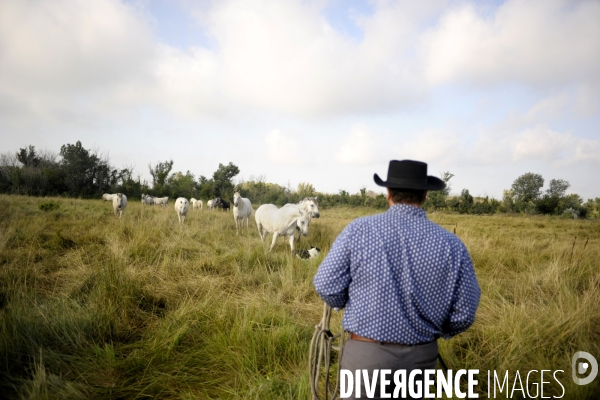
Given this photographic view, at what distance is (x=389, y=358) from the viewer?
192 cm

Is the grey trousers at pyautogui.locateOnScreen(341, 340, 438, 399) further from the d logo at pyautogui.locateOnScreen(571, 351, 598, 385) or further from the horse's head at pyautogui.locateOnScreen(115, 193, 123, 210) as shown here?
the horse's head at pyautogui.locateOnScreen(115, 193, 123, 210)

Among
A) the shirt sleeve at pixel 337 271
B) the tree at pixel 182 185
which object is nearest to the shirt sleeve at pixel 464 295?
the shirt sleeve at pixel 337 271

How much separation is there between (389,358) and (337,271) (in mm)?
554

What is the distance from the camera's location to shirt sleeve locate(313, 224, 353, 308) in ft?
6.45

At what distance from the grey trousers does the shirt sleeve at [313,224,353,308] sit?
0.32 metres

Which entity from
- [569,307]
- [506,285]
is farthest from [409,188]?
[506,285]

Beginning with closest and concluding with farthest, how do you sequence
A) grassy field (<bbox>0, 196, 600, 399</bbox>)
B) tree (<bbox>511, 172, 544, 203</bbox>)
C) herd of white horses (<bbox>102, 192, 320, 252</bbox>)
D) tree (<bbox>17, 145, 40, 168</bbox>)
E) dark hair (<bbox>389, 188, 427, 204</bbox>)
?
dark hair (<bbox>389, 188, 427, 204</bbox>)
grassy field (<bbox>0, 196, 600, 399</bbox>)
herd of white horses (<bbox>102, 192, 320, 252</bbox>)
tree (<bbox>17, 145, 40, 168</bbox>)
tree (<bbox>511, 172, 544, 203</bbox>)

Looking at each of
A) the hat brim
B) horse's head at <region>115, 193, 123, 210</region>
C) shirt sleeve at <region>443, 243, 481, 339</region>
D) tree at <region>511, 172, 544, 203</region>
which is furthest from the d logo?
tree at <region>511, 172, 544, 203</region>

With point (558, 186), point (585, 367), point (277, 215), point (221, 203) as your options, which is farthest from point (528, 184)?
point (585, 367)

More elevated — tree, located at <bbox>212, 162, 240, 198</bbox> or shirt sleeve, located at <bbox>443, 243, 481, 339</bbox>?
tree, located at <bbox>212, 162, 240, 198</bbox>

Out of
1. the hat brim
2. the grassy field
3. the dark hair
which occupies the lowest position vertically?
the grassy field

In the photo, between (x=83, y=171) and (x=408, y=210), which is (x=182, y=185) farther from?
(x=408, y=210)

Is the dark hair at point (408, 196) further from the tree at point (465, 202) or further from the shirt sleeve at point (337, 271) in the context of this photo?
the tree at point (465, 202)

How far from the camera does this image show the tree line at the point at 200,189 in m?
30.8
